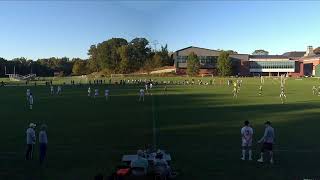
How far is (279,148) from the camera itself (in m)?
20.4

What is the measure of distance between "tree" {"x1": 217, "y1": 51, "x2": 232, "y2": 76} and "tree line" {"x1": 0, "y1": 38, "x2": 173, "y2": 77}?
71.9ft

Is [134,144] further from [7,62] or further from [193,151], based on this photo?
[7,62]

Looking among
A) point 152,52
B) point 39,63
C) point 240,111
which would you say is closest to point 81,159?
point 240,111

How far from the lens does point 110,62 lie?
159 m

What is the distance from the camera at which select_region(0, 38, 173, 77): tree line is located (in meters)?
152

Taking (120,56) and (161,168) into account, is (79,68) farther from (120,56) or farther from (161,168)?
(161,168)

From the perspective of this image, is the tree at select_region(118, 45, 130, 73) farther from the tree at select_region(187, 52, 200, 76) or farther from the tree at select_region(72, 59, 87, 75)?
the tree at select_region(72, 59, 87, 75)

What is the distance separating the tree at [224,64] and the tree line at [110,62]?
862 inches

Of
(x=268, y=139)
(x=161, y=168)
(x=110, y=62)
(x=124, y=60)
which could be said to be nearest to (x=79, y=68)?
(x=110, y=62)

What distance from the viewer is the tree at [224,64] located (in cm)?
13962

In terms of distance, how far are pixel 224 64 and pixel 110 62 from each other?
39988 millimetres

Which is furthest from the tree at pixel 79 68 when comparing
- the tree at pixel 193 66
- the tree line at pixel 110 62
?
the tree at pixel 193 66

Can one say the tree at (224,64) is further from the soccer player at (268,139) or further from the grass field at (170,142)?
the soccer player at (268,139)

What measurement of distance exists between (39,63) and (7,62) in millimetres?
16763
